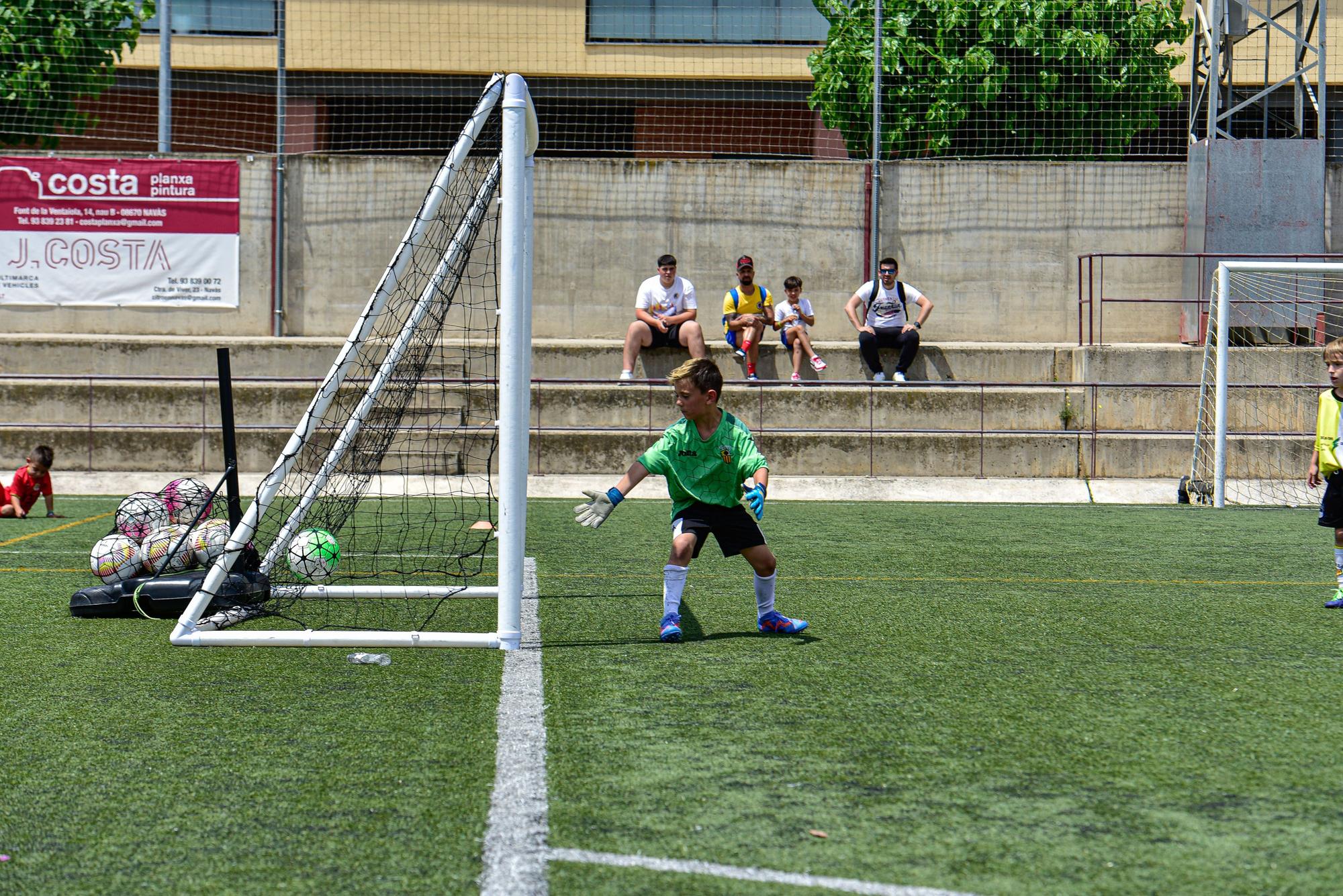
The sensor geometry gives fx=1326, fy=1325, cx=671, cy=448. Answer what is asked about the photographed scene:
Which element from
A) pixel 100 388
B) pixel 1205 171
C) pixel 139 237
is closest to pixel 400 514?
pixel 100 388

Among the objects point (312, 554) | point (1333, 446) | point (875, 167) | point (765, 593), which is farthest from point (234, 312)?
point (1333, 446)

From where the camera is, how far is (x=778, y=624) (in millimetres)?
5895

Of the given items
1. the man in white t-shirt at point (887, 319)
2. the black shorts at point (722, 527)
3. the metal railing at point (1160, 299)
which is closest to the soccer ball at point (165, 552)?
the black shorts at point (722, 527)

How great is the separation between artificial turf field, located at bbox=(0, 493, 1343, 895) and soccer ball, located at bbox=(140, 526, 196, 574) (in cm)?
50

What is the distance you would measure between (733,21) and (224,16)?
32.9ft

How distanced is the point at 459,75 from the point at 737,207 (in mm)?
5136

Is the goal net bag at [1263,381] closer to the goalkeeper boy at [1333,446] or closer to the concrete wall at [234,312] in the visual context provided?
the goalkeeper boy at [1333,446]

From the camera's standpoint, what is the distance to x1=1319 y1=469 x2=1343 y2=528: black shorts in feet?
24.1

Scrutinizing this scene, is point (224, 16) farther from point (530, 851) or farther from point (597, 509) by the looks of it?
point (530, 851)

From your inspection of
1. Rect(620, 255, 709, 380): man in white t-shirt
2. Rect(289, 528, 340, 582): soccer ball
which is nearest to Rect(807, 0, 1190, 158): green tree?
Rect(620, 255, 709, 380): man in white t-shirt

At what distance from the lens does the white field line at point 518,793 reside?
2807 millimetres

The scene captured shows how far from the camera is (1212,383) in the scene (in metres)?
15.1

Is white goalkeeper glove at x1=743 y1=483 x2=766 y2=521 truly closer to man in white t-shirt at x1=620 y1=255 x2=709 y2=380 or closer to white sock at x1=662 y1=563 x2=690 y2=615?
white sock at x1=662 y1=563 x2=690 y2=615

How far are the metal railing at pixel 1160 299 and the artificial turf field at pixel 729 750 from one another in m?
10.8
